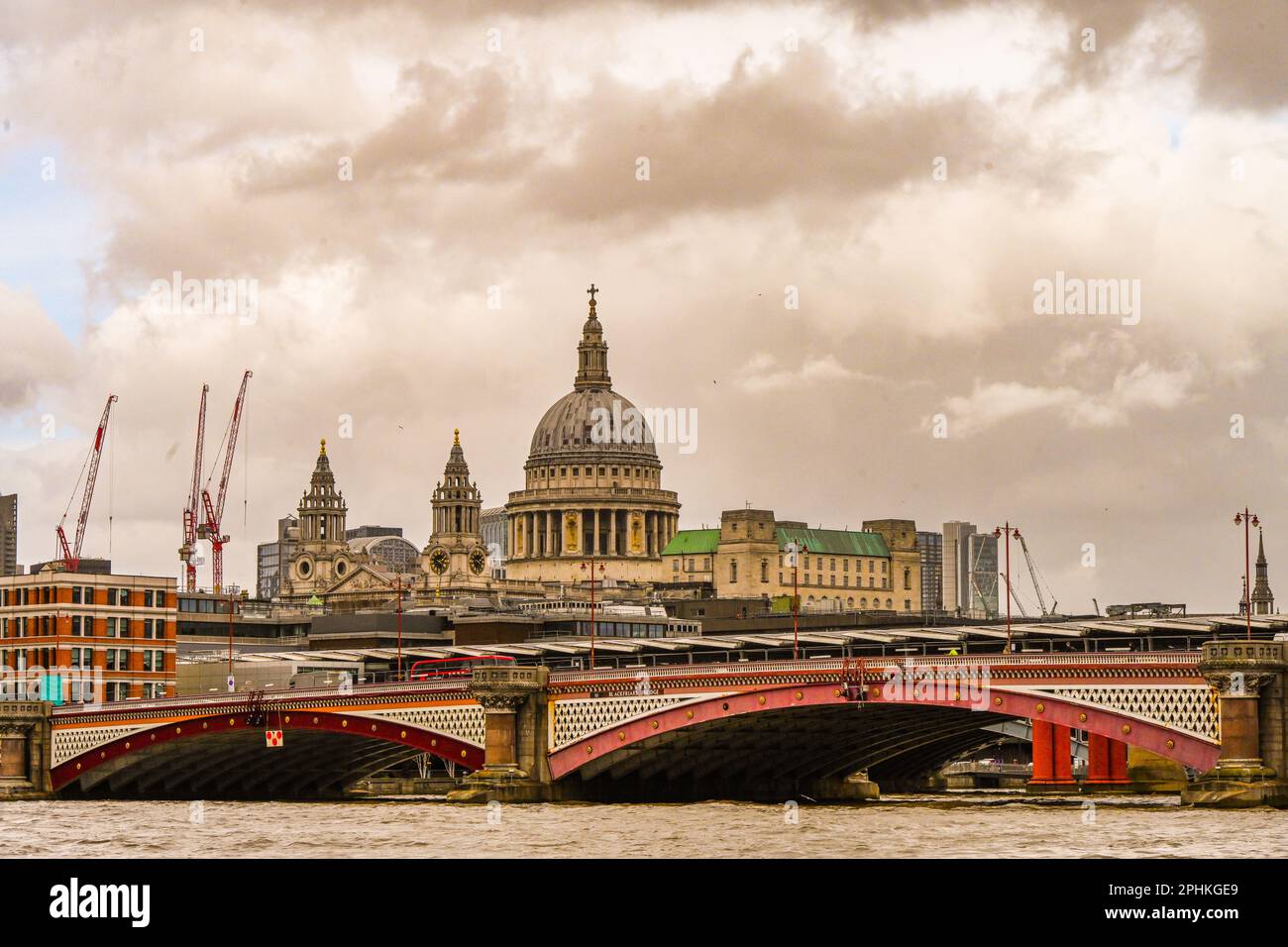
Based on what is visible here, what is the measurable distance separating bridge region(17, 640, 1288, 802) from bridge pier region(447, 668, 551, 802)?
0.28ft

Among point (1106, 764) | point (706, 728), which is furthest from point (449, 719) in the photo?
point (1106, 764)

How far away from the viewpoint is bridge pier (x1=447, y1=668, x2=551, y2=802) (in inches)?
4117

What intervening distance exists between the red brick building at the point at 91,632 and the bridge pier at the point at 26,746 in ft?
36.4

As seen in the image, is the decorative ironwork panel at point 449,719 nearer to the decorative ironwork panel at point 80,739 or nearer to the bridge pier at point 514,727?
the bridge pier at point 514,727

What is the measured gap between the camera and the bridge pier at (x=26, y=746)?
4956 inches

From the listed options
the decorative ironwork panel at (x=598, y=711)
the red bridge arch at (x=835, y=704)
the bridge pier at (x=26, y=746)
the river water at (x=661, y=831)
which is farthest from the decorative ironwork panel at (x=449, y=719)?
the bridge pier at (x=26, y=746)

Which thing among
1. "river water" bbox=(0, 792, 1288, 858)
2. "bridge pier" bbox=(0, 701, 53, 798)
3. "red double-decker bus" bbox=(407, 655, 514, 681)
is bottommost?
"river water" bbox=(0, 792, 1288, 858)

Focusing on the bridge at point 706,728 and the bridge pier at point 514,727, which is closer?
the bridge at point 706,728

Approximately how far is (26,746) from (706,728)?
143ft

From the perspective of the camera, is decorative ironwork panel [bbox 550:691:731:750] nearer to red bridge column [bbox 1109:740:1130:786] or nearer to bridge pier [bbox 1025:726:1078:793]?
bridge pier [bbox 1025:726:1078:793]

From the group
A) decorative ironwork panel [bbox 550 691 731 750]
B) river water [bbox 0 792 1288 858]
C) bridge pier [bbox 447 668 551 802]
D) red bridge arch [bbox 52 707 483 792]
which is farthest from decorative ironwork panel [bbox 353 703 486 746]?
river water [bbox 0 792 1288 858]
